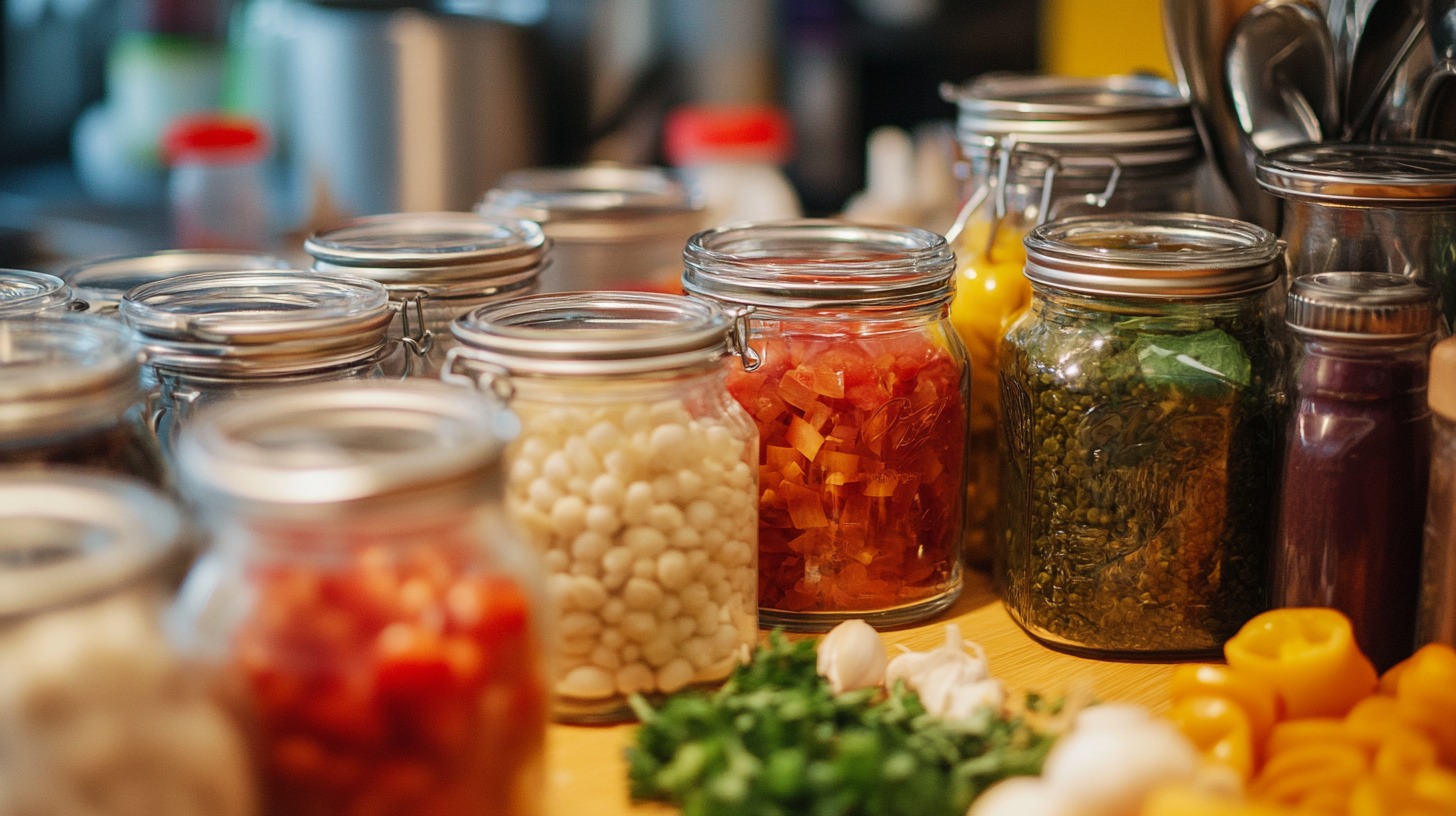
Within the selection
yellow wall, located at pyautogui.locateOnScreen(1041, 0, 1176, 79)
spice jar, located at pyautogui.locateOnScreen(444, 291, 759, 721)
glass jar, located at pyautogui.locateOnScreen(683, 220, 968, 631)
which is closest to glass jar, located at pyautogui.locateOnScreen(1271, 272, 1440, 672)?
glass jar, located at pyautogui.locateOnScreen(683, 220, 968, 631)

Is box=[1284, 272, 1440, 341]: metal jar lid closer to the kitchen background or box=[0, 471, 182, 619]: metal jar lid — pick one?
box=[0, 471, 182, 619]: metal jar lid

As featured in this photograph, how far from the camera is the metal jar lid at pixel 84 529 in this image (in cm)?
54

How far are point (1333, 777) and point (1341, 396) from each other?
0.24 metres

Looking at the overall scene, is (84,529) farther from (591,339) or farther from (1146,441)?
(1146,441)

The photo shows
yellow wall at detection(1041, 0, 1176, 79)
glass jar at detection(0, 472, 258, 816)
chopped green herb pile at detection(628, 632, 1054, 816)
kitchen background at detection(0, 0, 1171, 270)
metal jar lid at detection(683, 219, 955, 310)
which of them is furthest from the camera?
yellow wall at detection(1041, 0, 1176, 79)

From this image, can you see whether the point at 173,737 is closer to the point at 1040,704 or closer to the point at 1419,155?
the point at 1040,704

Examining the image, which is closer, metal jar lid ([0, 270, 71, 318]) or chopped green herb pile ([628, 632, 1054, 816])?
chopped green herb pile ([628, 632, 1054, 816])

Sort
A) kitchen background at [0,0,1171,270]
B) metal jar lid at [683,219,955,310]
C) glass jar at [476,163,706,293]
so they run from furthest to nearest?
kitchen background at [0,0,1171,270] < glass jar at [476,163,706,293] < metal jar lid at [683,219,955,310]

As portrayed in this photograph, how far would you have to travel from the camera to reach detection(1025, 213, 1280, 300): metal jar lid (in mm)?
856

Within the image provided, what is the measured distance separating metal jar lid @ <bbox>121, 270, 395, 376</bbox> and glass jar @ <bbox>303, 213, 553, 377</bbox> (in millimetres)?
69

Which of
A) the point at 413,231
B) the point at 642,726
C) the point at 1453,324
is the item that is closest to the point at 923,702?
the point at 642,726

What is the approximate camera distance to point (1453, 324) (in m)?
0.89

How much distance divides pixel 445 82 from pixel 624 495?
4.36ft

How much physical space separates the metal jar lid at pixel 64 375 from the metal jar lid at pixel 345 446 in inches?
2.5
